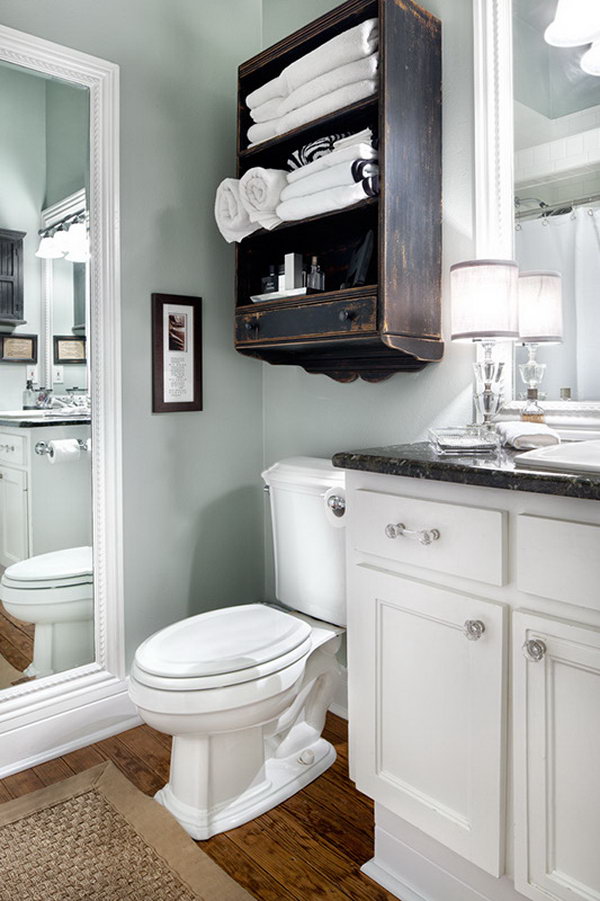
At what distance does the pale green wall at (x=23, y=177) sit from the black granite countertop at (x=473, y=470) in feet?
3.50

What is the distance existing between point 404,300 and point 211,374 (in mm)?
892

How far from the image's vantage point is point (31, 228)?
1.88m

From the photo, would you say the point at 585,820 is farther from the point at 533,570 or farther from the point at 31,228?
the point at 31,228

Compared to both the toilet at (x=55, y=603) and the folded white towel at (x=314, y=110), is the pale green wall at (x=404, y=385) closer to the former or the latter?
the folded white towel at (x=314, y=110)

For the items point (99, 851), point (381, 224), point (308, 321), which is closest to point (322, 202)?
point (381, 224)

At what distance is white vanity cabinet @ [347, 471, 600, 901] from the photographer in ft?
3.36

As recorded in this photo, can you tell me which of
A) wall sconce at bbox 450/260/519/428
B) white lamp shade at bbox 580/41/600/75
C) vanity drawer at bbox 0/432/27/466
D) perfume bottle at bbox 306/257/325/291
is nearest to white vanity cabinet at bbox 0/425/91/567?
vanity drawer at bbox 0/432/27/466

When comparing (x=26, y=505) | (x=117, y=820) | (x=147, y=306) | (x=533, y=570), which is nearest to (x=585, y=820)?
(x=533, y=570)

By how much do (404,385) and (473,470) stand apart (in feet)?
2.77

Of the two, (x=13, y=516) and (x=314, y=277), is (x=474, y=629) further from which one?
(x=13, y=516)

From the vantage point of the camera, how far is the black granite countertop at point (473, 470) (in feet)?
3.22

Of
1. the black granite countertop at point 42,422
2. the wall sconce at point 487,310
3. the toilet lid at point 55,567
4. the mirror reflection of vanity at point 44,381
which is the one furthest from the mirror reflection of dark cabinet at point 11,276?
the wall sconce at point 487,310

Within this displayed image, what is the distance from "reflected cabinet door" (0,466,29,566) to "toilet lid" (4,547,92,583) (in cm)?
3

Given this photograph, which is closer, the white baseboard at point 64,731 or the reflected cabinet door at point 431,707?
the reflected cabinet door at point 431,707
